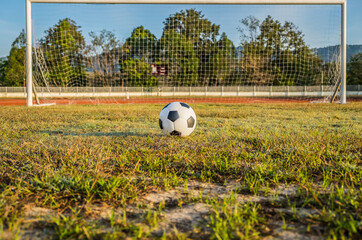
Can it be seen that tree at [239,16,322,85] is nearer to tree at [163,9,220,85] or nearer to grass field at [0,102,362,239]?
tree at [163,9,220,85]

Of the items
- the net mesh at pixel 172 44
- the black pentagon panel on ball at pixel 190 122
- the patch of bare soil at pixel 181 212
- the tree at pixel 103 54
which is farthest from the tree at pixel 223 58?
the patch of bare soil at pixel 181 212

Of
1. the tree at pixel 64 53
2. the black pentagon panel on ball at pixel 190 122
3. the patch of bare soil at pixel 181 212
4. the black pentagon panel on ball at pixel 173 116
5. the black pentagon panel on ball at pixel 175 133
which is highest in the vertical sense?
the tree at pixel 64 53

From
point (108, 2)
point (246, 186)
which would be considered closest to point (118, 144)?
point (246, 186)

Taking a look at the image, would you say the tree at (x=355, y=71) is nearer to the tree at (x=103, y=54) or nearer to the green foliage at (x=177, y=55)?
the green foliage at (x=177, y=55)

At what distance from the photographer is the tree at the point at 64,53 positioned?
15.4 metres

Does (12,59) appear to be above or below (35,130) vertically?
above

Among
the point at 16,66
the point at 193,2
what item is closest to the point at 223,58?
the point at 193,2

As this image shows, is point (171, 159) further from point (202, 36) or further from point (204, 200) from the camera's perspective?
point (202, 36)

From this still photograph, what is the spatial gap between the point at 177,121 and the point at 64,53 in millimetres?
14736

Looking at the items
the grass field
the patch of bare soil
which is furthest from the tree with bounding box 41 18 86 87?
the patch of bare soil

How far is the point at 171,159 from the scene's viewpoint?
9.90 ft

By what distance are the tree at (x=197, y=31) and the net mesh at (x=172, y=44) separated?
6 centimetres

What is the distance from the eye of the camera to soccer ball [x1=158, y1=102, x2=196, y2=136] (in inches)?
168

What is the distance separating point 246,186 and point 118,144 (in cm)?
206
